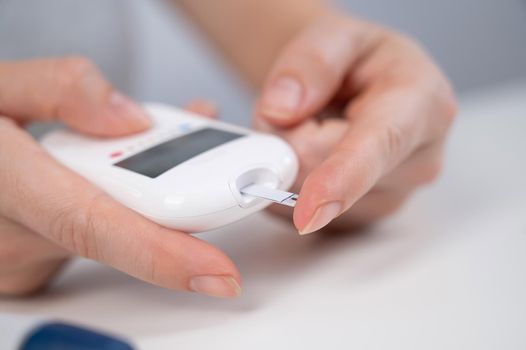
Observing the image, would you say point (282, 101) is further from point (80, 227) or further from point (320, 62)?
point (80, 227)

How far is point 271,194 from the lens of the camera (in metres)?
0.35

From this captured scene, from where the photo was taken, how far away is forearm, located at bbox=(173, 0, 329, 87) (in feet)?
2.33

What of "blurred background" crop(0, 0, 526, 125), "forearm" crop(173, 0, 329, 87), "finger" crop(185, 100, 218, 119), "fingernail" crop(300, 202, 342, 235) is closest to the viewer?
"fingernail" crop(300, 202, 342, 235)

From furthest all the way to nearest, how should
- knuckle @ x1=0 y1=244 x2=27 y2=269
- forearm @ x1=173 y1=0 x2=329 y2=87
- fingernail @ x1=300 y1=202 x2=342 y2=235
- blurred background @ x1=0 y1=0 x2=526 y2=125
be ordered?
blurred background @ x1=0 y1=0 x2=526 y2=125
forearm @ x1=173 y1=0 x2=329 y2=87
knuckle @ x1=0 y1=244 x2=27 y2=269
fingernail @ x1=300 y1=202 x2=342 y2=235

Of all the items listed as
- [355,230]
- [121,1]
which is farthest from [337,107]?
[121,1]

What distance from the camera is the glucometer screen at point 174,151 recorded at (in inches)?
15.2

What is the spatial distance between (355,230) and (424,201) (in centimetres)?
10

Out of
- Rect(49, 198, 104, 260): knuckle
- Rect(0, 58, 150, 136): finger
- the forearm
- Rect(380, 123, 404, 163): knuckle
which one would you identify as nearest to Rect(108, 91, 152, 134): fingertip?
Rect(0, 58, 150, 136): finger

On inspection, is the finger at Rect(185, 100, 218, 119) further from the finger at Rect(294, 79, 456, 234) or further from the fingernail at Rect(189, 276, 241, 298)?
the fingernail at Rect(189, 276, 241, 298)

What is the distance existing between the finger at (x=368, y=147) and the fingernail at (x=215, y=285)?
2.3 inches

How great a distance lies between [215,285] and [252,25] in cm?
50

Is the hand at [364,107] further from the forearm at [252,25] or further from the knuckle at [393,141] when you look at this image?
the forearm at [252,25]

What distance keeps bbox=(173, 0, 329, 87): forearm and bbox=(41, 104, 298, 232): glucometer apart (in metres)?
0.30

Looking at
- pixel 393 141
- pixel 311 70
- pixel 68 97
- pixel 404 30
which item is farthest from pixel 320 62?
pixel 404 30
